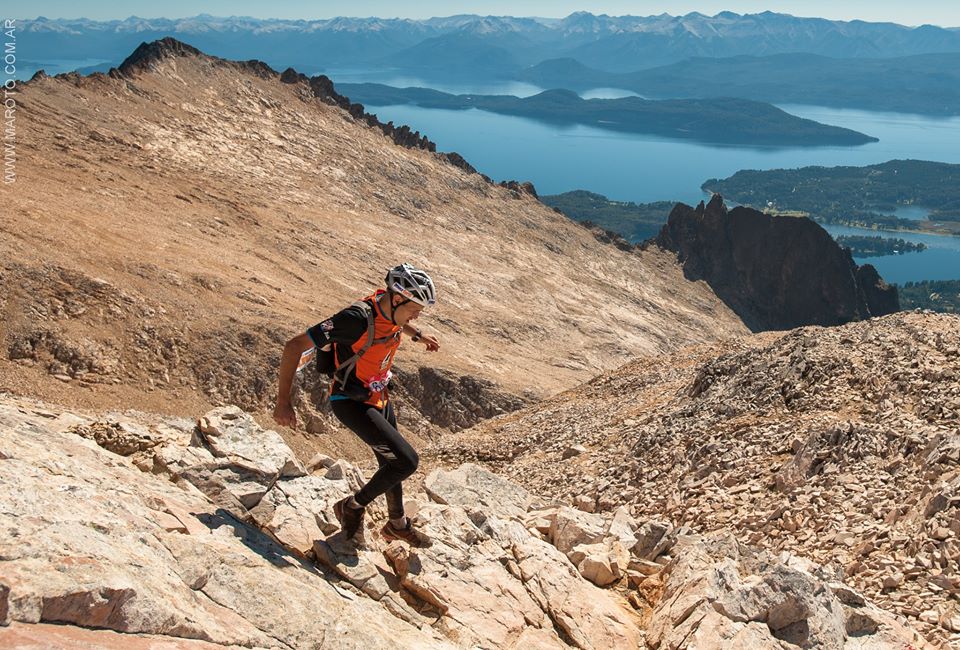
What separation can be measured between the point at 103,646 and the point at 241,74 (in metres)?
69.7

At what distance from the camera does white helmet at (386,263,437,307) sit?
8031mm

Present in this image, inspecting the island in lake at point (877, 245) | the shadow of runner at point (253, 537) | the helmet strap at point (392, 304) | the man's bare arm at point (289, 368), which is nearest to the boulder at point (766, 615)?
the shadow of runner at point (253, 537)

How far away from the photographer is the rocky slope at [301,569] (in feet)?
19.1

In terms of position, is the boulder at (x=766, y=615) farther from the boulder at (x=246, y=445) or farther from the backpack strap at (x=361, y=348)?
the boulder at (x=246, y=445)

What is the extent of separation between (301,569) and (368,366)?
190 centimetres

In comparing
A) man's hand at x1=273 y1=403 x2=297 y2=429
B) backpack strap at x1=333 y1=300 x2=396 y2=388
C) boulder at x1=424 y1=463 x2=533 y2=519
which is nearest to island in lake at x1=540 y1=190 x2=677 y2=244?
boulder at x1=424 y1=463 x2=533 y2=519

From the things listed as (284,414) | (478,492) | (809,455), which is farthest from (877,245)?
(284,414)

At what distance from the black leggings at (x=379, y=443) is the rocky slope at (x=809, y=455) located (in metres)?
5.35

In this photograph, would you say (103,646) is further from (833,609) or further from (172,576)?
(833,609)

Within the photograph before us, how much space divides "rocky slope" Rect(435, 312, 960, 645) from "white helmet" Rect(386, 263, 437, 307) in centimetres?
589

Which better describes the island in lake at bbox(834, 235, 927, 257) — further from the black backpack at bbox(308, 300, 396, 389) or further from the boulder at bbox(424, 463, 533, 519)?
the black backpack at bbox(308, 300, 396, 389)

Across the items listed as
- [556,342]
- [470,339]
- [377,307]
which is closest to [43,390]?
[377,307]

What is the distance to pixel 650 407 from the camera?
21812 millimetres

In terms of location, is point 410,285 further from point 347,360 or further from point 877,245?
point 877,245
